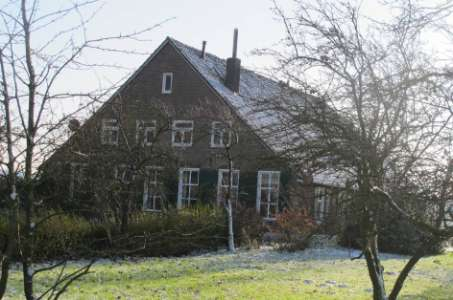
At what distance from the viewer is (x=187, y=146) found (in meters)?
22.6

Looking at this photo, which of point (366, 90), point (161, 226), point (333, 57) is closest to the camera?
point (366, 90)

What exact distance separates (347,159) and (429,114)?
903mm

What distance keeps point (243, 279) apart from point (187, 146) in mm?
11485

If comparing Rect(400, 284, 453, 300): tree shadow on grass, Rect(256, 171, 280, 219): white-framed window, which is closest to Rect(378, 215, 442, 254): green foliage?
Rect(256, 171, 280, 219): white-framed window

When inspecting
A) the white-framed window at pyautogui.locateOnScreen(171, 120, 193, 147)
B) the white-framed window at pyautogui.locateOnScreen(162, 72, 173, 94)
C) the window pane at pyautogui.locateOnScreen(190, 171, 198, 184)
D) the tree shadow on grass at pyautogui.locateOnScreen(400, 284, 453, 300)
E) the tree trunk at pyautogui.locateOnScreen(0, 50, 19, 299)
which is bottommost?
the tree shadow on grass at pyautogui.locateOnScreen(400, 284, 453, 300)

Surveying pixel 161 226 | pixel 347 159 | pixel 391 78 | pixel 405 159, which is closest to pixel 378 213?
pixel 405 159

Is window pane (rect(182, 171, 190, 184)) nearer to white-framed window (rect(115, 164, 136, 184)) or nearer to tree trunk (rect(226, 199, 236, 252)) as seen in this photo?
tree trunk (rect(226, 199, 236, 252))

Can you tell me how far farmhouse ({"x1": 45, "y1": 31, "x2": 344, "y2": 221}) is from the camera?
5441 millimetres

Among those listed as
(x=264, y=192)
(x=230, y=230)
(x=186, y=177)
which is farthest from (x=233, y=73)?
(x=230, y=230)

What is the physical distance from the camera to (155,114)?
17875 millimetres

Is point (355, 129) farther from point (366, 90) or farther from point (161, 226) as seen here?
point (161, 226)

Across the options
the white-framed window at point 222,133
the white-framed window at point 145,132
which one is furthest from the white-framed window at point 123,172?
the white-framed window at point 222,133

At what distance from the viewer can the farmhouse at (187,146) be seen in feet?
17.9

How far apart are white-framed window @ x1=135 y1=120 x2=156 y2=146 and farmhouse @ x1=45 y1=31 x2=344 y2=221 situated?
0.03 meters
